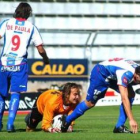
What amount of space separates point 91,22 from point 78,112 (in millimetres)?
33559

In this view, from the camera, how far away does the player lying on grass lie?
10000 millimetres

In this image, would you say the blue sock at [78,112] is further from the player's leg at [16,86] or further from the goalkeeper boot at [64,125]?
the player's leg at [16,86]

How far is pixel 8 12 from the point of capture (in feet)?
137

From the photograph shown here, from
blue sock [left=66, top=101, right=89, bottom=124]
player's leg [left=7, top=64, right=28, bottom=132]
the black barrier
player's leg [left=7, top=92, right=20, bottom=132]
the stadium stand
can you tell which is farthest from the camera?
the stadium stand

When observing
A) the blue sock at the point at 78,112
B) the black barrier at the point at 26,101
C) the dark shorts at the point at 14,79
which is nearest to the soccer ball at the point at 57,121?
the blue sock at the point at 78,112

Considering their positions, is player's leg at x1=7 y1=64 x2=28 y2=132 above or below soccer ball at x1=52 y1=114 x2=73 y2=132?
above

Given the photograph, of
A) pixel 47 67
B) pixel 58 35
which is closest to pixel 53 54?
pixel 58 35

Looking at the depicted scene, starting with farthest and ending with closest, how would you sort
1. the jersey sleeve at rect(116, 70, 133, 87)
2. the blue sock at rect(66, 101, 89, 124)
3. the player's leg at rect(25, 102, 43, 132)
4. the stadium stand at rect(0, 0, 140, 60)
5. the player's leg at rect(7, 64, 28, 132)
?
1. the stadium stand at rect(0, 0, 140, 60)
2. the player's leg at rect(25, 102, 43, 132)
3. the player's leg at rect(7, 64, 28, 132)
4. the blue sock at rect(66, 101, 89, 124)
5. the jersey sleeve at rect(116, 70, 133, 87)

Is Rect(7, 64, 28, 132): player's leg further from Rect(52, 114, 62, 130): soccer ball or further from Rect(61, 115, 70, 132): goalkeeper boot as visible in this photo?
Rect(61, 115, 70, 132): goalkeeper boot

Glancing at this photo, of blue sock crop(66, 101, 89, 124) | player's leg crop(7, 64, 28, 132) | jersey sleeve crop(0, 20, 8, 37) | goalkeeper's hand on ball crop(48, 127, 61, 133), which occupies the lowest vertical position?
goalkeeper's hand on ball crop(48, 127, 61, 133)

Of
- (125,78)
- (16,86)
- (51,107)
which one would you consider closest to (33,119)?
(16,86)

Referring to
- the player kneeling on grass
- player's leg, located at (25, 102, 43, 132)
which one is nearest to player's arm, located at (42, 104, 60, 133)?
the player kneeling on grass

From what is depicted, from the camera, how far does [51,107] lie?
1072 cm

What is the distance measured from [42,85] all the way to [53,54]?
8.00 m
